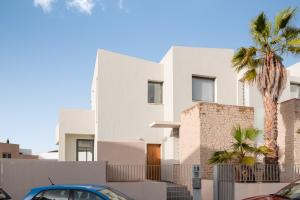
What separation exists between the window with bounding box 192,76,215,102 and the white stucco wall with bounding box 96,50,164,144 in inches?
90.0

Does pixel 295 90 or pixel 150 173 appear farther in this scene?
pixel 295 90

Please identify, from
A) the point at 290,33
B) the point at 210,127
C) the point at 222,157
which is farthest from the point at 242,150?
the point at 290,33

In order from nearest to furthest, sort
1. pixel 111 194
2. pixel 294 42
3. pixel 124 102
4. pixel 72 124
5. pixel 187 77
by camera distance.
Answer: pixel 111 194 → pixel 294 42 → pixel 124 102 → pixel 187 77 → pixel 72 124

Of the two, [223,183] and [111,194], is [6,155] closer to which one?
[223,183]

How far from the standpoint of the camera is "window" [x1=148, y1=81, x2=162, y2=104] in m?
23.2

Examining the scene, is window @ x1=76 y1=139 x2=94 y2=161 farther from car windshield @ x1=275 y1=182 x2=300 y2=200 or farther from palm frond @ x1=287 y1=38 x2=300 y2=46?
car windshield @ x1=275 y1=182 x2=300 y2=200

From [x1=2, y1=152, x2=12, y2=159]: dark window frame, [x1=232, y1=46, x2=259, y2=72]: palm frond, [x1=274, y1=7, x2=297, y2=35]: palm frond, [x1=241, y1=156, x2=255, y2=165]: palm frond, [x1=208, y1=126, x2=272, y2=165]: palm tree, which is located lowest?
[x1=2, y1=152, x2=12, y2=159]: dark window frame

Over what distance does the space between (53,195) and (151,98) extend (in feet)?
47.9

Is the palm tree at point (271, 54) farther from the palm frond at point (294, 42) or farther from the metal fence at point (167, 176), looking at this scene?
the metal fence at point (167, 176)

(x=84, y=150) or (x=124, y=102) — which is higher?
(x=124, y=102)

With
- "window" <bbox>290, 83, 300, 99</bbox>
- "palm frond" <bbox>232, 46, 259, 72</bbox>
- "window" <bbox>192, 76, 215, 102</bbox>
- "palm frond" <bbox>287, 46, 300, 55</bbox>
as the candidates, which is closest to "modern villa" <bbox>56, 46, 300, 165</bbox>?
"window" <bbox>192, 76, 215, 102</bbox>

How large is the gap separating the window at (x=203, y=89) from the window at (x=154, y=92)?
2188mm

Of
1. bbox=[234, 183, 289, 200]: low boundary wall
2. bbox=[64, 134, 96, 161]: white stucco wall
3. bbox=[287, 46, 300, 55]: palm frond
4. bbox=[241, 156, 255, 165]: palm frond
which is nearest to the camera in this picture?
bbox=[234, 183, 289, 200]: low boundary wall

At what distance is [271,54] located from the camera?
16062 millimetres
